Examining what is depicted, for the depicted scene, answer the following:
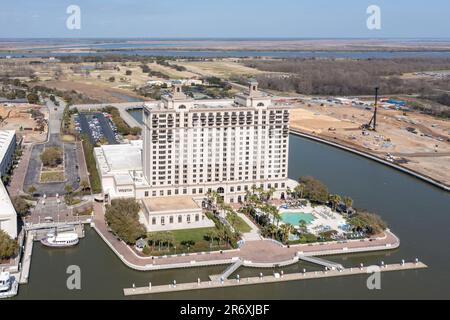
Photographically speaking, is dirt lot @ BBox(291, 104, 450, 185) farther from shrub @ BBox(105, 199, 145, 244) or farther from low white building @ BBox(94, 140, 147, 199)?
shrub @ BBox(105, 199, 145, 244)

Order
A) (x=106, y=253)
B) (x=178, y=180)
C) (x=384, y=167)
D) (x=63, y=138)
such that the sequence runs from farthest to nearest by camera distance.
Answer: (x=63, y=138) → (x=384, y=167) → (x=178, y=180) → (x=106, y=253)

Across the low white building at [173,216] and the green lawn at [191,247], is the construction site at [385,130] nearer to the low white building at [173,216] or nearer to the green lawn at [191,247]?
the low white building at [173,216]

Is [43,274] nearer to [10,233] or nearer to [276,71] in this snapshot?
[10,233]

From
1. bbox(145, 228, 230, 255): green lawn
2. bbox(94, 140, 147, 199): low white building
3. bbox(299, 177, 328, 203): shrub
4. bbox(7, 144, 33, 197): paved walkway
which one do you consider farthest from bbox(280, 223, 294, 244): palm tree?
bbox(7, 144, 33, 197): paved walkway

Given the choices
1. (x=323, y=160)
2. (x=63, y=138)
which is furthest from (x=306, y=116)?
(x=63, y=138)

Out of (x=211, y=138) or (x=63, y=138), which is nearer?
Result: (x=211, y=138)

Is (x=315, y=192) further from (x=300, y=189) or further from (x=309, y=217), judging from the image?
(x=309, y=217)

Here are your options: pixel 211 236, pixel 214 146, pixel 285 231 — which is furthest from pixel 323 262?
pixel 214 146
